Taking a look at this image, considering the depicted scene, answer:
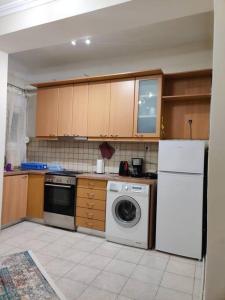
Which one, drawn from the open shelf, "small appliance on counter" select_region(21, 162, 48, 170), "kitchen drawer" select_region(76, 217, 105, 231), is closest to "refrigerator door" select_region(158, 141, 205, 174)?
the open shelf

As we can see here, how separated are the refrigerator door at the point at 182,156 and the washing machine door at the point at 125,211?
1.96 feet

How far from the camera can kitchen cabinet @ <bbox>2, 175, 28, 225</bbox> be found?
11.0ft

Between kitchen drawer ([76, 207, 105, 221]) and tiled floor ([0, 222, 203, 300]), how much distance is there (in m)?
0.27

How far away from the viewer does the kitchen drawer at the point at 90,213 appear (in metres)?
3.21

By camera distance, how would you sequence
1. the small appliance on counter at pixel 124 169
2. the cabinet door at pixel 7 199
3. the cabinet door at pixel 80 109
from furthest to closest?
the cabinet door at pixel 80 109 → the small appliance on counter at pixel 124 169 → the cabinet door at pixel 7 199

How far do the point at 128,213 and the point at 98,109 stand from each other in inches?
63.6

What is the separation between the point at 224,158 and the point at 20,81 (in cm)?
395

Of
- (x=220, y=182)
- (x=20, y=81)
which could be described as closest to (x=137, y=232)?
(x=220, y=182)

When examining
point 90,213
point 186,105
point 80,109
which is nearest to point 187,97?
point 186,105

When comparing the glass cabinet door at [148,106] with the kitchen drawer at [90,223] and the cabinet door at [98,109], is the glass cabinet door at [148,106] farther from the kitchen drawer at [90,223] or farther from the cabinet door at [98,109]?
the kitchen drawer at [90,223]

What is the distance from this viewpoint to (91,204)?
3.27 metres

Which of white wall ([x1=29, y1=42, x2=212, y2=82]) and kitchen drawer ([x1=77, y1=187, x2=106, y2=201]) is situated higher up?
white wall ([x1=29, y1=42, x2=212, y2=82])

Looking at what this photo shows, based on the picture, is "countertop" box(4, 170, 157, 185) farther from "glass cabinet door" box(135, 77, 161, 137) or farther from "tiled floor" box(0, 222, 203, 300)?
"tiled floor" box(0, 222, 203, 300)

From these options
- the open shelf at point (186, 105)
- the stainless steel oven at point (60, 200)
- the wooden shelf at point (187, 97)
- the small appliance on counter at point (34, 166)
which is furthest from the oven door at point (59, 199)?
the wooden shelf at point (187, 97)
